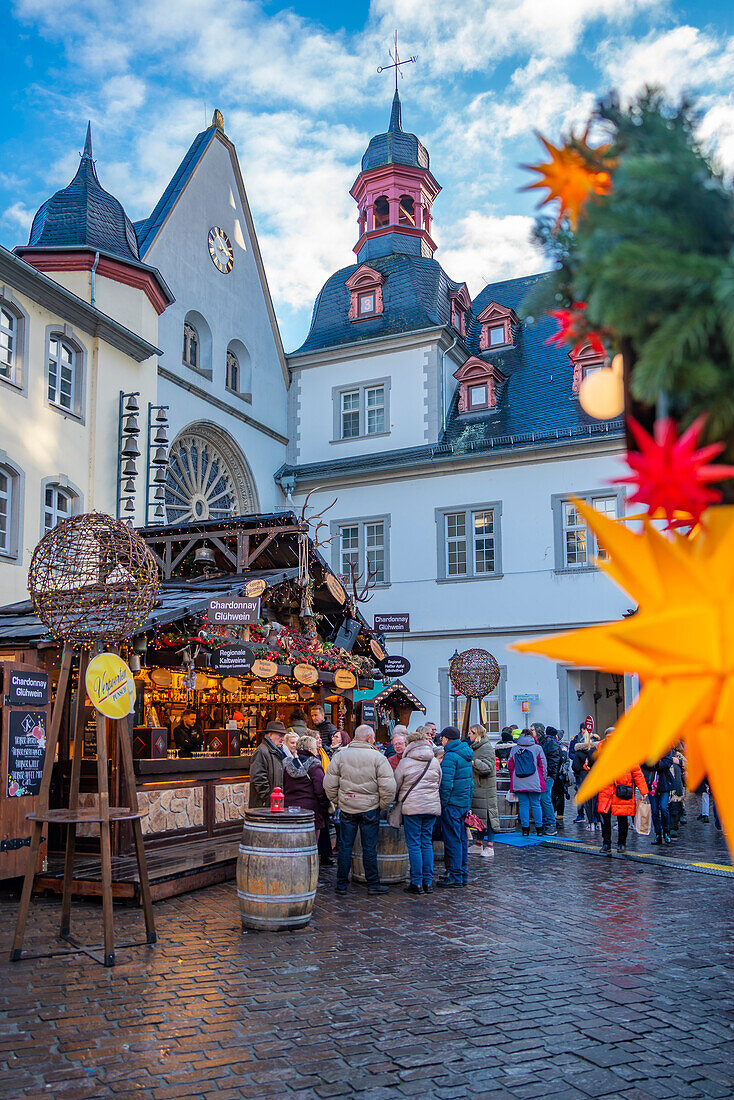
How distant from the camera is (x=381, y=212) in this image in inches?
1296

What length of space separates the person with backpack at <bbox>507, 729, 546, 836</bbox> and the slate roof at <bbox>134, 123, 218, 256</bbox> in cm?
1510

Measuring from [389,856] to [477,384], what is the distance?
19.1m

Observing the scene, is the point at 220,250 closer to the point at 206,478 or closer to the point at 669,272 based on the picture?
the point at 206,478

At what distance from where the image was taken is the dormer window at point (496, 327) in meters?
29.0

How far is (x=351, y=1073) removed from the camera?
4.59 metres

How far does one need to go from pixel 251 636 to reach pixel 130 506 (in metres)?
6.45

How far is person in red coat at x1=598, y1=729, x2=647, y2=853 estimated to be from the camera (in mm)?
11664

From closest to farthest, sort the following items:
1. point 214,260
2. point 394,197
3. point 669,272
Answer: point 669,272 → point 214,260 → point 394,197

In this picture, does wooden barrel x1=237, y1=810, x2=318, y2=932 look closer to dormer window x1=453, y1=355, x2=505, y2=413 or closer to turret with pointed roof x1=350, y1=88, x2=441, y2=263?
dormer window x1=453, y1=355, x2=505, y2=413

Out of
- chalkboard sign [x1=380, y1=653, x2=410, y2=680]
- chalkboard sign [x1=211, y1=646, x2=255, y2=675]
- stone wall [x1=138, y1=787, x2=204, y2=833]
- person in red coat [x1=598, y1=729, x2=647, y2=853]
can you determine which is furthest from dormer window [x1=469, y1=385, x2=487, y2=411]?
stone wall [x1=138, y1=787, x2=204, y2=833]

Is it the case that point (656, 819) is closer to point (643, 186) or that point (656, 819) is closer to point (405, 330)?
point (643, 186)

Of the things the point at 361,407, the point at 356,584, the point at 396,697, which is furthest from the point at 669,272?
the point at 361,407

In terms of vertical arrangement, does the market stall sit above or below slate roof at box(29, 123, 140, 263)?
below

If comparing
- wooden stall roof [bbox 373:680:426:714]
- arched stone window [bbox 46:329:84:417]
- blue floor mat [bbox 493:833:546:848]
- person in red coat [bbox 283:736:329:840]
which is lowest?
blue floor mat [bbox 493:833:546:848]
